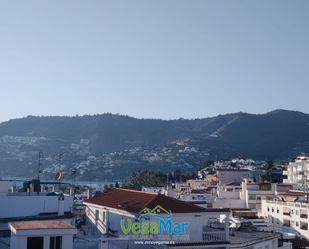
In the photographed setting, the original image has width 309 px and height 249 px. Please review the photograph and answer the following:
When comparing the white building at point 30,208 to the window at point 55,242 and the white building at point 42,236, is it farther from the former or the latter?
the window at point 55,242

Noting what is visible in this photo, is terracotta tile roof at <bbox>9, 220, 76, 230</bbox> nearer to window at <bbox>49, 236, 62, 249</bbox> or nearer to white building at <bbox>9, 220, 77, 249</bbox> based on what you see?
white building at <bbox>9, 220, 77, 249</bbox>

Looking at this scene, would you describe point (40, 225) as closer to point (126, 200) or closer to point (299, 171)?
point (126, 200)

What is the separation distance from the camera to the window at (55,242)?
14727 millimetres

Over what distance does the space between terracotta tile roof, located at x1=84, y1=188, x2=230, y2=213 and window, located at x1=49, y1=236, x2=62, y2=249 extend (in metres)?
4.42

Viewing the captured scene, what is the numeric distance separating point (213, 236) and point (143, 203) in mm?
3521

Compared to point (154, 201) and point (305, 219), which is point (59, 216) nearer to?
point (154, 201)

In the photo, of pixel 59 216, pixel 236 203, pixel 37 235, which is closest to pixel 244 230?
pixel 59 216

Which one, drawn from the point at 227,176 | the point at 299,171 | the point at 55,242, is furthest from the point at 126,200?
the point at 227,176

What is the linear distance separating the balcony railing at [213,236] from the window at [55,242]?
22.8 ft

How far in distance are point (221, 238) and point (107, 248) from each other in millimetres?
5758

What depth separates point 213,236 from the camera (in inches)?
758

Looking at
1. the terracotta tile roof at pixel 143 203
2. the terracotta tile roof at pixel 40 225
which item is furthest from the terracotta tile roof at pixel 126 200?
the terracotta tile roof at pixel 40 225

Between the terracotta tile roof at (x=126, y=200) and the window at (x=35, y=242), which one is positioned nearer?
the window at (x=35, y=242)

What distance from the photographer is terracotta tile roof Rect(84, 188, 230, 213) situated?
734 inches
